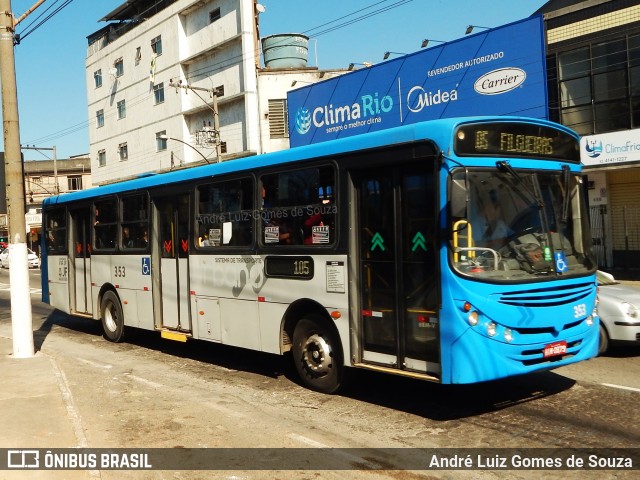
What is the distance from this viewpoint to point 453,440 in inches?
241

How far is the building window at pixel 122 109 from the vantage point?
45078 mm

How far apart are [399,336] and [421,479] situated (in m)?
2.00

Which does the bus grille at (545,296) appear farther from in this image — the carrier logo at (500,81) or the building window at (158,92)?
the building window at (158,92)

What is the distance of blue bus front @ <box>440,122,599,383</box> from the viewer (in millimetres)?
6266

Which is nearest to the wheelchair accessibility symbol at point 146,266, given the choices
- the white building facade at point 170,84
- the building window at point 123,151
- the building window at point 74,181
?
the white building facade at point 170,84

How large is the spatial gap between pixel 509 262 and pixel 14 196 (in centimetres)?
836

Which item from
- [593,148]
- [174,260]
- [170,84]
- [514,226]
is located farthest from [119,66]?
[514,226]

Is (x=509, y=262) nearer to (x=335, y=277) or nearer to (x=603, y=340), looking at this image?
(x=335, y=277)

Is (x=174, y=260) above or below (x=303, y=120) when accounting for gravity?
below

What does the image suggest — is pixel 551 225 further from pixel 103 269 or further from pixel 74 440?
pixel 103 269

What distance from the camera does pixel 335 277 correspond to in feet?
25.2

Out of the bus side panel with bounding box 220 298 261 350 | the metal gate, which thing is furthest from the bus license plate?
the metal gate

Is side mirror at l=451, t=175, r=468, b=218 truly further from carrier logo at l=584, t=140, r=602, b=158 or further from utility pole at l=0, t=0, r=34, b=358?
carrier logo at l=584, t=140, r=602, b=158

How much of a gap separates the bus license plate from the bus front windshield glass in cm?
73
